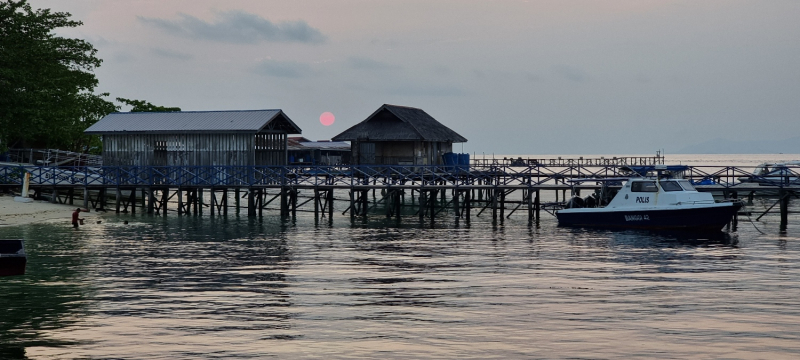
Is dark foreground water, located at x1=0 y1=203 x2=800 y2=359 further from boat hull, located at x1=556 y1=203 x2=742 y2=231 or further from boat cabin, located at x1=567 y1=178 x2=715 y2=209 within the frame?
boat cabin, located at x1=567 y1=178 x2=715 y2=209

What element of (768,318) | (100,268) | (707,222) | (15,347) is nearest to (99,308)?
(15,347)

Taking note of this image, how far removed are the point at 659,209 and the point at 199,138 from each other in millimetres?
30710

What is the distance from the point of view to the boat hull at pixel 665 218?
39656 mm

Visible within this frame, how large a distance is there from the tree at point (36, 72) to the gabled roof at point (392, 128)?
67.3 feet

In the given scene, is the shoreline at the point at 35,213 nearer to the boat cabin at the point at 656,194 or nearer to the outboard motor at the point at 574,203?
the outboard motor at the point at 574,203

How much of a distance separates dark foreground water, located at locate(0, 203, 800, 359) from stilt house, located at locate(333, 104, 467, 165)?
84.8 ft

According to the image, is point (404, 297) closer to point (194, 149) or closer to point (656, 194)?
point (656, 194)

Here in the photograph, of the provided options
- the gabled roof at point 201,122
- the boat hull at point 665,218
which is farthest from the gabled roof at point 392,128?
the boat hull at point 665,218

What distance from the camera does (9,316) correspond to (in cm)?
1919

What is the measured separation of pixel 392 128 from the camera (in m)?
64.2

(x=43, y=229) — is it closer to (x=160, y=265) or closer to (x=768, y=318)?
(x=160, y=265)

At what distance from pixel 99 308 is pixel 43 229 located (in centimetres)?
2442

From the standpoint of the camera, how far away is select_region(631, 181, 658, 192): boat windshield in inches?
1623

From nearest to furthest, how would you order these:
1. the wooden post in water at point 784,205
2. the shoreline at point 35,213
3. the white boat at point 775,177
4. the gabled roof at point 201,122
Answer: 1. the wooden post in water at point 784,205
2. the white boat at point 775,177
3. the shoreline at point 35,213
4. the gabled roof at point 201,122
